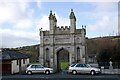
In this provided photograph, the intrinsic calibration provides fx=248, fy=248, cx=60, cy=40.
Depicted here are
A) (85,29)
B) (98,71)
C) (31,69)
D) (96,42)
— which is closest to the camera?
(98,71)

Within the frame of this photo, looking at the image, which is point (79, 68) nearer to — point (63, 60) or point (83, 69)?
point (83, 69)

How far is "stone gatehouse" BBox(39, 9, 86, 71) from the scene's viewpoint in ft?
116

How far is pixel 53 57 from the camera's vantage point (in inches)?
1421

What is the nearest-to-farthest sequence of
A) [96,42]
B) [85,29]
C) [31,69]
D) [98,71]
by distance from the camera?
[98,71]
[31,69]
[85,29]
[96,42]

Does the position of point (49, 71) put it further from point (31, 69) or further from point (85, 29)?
point (85, 29)

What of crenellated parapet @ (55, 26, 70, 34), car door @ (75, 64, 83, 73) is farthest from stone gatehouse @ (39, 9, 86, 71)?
car door @ (75, 64, 83, 73)

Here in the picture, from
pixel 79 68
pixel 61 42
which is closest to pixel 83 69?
pixel 79 68

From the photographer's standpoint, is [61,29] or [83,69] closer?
[83,69]

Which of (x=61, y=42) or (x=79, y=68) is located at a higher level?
(x=61, y=42)

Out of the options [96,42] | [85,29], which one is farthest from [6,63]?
[96,42]

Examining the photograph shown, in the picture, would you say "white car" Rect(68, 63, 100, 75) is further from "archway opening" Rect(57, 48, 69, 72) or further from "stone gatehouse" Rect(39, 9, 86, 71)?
"archway opening" Rect(57, 48, 69, 72)

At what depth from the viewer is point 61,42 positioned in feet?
117

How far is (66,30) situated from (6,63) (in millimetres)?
9618

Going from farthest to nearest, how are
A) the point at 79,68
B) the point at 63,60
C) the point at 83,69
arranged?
the point at 63,60, the point at 79,68, the point at 83,69
